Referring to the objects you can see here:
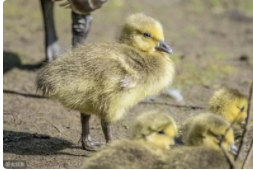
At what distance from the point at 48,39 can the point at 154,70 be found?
9.06ft

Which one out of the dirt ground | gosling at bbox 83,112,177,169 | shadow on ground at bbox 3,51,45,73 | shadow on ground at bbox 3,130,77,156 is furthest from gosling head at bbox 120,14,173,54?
shadow on ground at bbox 3,51,45,73

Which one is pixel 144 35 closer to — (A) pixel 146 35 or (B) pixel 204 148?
(A) pixel 146 35

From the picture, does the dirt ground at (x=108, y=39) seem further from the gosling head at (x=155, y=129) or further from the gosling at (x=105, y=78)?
the gosling head at (x=155, y=129)

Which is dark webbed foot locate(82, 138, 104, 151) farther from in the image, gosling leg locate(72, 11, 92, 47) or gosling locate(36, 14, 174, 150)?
gosling leg locate(72, 11, 92, 47)

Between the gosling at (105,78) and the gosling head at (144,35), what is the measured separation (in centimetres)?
2

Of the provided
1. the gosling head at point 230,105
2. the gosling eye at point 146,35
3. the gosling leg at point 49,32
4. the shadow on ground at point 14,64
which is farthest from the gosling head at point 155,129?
the shadow on ground at point 14,64

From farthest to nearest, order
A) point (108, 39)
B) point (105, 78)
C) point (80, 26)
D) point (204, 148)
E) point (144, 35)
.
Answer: point (80, 26), point (108, 39), point (144, 35), point (105, 78), point (204, 148)

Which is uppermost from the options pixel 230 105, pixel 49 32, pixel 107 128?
pixel 230 105

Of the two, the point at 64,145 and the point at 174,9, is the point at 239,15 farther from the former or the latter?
the point at 64,145

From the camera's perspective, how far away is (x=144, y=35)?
430cm

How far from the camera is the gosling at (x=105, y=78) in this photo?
397 centimetres

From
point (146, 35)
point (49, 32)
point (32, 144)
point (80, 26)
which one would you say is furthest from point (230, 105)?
point (49, 32)

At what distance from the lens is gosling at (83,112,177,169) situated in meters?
3.16

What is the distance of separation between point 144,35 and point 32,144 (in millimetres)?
997
